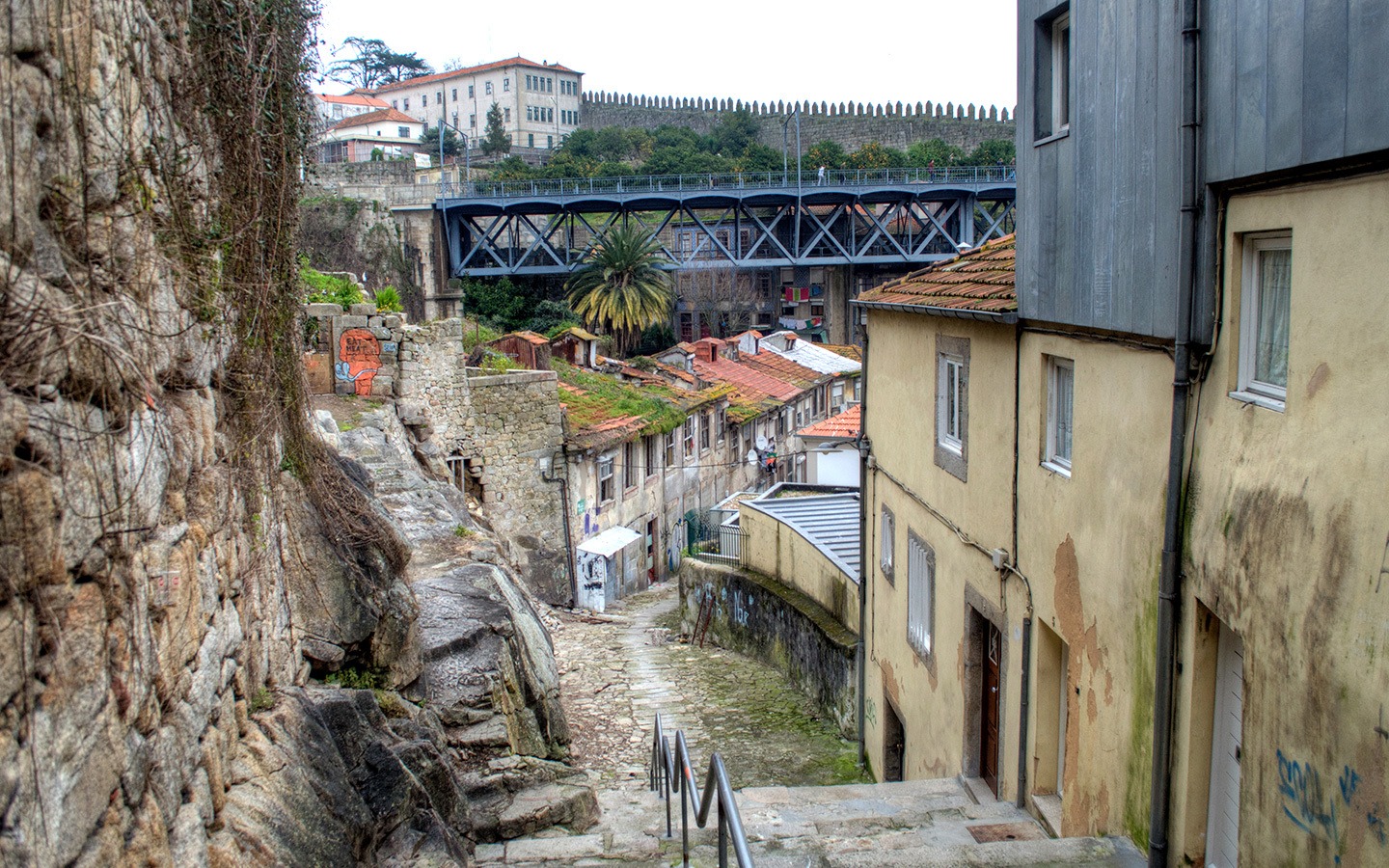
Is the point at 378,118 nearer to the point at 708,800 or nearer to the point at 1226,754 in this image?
the point at 708,800

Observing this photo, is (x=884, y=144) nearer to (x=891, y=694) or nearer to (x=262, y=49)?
(x=891, y=694)

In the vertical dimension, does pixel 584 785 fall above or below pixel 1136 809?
below

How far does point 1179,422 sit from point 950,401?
4280mm

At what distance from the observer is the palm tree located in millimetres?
40031

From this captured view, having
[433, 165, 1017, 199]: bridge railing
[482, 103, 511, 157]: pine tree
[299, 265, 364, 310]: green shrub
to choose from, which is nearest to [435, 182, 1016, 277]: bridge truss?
[433, 165, 1017, 199]: bridge railing

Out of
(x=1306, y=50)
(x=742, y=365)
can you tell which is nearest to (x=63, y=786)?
(x=1306, y=50)

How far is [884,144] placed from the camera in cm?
7181

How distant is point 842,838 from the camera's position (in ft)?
22.5

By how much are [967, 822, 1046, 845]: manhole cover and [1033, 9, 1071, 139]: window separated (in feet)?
15.0

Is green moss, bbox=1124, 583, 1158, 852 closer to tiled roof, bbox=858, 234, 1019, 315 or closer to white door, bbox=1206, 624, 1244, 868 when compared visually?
white door, bbox=1206, 624, 1244, 868

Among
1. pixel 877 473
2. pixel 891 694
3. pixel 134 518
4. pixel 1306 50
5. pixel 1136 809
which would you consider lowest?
pixel 891 694

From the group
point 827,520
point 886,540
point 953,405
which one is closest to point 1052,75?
point 953,405

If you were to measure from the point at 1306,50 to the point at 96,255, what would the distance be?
433cm

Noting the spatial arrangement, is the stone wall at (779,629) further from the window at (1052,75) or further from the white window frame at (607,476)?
the window at (1052,75)
